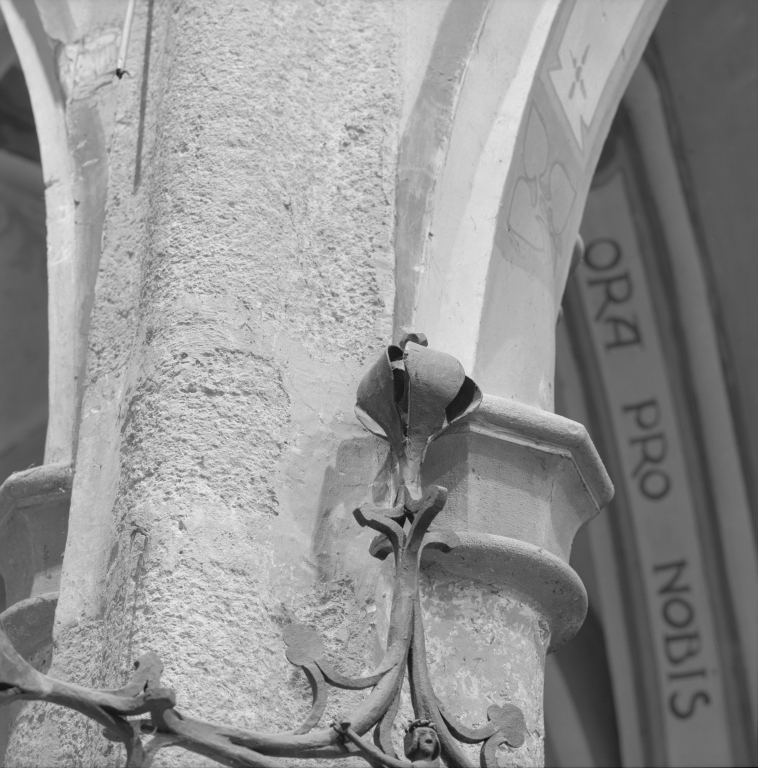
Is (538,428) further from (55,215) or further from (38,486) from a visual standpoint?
(55,215)

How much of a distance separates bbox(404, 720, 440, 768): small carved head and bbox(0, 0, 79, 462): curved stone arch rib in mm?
712

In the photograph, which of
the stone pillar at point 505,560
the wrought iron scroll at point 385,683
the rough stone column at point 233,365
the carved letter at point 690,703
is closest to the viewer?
the wrought iron scroll at point 385,683

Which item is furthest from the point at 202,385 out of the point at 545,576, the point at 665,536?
the point at 665,536

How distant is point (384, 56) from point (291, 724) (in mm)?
1016

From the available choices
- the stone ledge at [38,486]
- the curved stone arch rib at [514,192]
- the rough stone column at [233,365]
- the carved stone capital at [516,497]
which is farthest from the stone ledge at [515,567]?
the stone ledge at [38,486]

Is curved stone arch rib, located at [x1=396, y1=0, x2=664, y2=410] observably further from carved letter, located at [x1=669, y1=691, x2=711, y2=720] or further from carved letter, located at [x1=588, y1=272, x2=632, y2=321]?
carved letter, located at [x1=669, y1=691, x2=711, y2=720]

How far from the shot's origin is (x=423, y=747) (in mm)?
1337

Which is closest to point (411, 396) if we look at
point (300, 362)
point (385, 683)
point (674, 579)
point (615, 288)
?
point (300, 362)

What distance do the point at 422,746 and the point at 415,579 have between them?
0.19 meters

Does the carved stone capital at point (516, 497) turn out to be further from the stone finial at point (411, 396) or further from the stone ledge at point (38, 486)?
the stone ledge at point (38, 486)

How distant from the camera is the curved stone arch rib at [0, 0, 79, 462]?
1.89 meters

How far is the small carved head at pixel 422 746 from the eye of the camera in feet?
4.38

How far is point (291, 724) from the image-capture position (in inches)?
56.8

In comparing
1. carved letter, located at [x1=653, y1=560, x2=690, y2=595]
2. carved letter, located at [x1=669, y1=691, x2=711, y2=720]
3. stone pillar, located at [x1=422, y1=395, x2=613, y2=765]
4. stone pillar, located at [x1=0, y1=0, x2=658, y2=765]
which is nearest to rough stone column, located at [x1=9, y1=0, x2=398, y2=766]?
stone pillar, located at [x1=0, y1=0, x2=658, y2=765]
